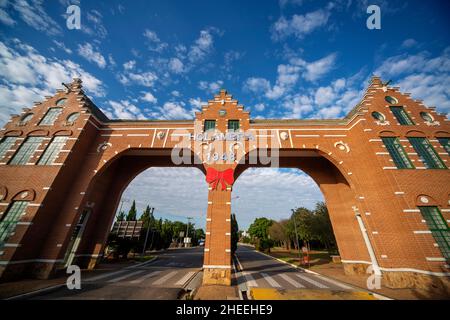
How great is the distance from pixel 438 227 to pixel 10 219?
2841cm

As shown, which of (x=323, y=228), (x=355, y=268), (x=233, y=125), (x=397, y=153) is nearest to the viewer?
(x=397, y=153)

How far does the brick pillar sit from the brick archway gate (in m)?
0.07

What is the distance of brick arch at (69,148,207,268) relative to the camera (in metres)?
15.4

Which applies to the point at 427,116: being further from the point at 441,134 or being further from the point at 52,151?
the point at 52,151

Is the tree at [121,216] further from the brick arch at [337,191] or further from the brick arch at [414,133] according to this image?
the brick arch at [414,133]

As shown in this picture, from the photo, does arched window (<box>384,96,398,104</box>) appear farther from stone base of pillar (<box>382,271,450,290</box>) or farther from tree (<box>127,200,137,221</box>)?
tree (<box>127,200,137,221</box>)

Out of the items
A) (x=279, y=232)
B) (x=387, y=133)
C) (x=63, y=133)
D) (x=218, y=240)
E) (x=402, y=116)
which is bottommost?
(x=218, y=240)

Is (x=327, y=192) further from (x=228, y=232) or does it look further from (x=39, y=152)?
(x=39, y=152)

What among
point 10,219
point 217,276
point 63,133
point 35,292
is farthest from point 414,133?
point 10,219

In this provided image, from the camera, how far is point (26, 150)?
14.3 m

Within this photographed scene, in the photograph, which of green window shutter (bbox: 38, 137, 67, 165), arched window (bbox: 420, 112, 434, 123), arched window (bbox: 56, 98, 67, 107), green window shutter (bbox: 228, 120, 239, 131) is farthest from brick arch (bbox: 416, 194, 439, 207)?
arched window (bbox: 56, 98, 67, 107)

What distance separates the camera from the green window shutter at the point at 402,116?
48.1ft

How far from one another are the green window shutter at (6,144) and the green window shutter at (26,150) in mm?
1061
